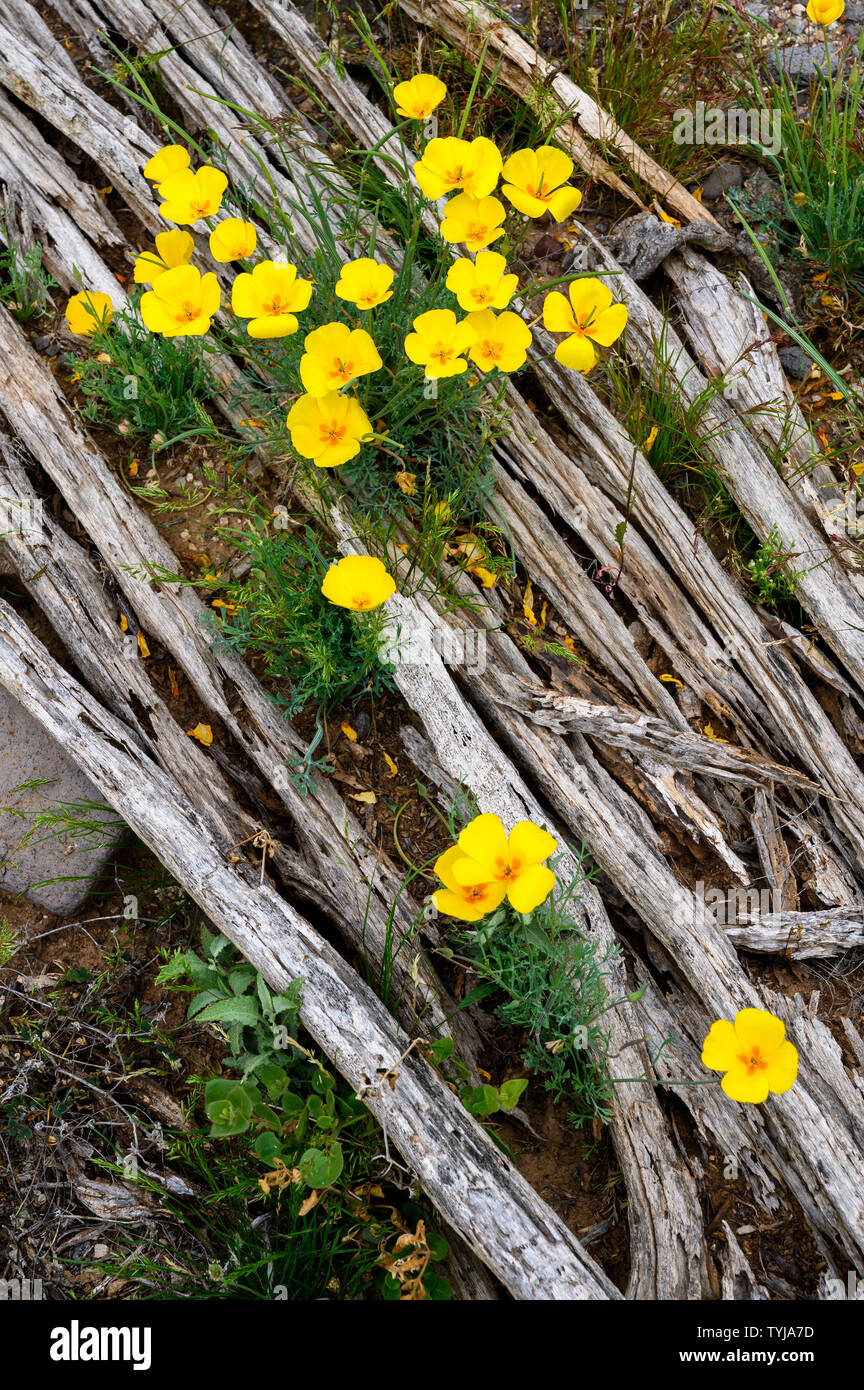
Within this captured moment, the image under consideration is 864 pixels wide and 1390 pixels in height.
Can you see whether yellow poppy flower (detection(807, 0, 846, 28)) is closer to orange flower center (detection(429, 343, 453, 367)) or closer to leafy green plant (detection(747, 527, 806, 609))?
leafy green plant (detection(747, 527, 806, 609))

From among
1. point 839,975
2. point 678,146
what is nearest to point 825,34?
point 678,146

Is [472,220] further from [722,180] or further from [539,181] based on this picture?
[722,180]

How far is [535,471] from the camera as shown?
3127 millimetres

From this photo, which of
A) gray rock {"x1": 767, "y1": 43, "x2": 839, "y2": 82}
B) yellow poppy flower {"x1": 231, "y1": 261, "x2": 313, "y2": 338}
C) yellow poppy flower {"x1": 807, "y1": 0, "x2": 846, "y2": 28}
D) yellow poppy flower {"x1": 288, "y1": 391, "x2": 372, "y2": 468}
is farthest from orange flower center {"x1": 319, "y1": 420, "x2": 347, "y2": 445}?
gray rock {"x1": 767, "y1": 43, "x2": 839, "y2": 82}

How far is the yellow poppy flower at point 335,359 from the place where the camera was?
2354 millimetres

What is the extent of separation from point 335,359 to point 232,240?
0.52 m

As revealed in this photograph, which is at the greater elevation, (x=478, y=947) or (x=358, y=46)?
(x=358, y=46)

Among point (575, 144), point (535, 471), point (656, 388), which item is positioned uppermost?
point (575, 144)

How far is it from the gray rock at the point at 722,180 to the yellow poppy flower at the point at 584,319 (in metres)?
1.31

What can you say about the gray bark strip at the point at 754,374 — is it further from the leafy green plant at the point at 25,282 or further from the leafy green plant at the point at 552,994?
the leafy green plant at the point at 25,282

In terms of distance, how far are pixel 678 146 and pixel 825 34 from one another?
66cm
